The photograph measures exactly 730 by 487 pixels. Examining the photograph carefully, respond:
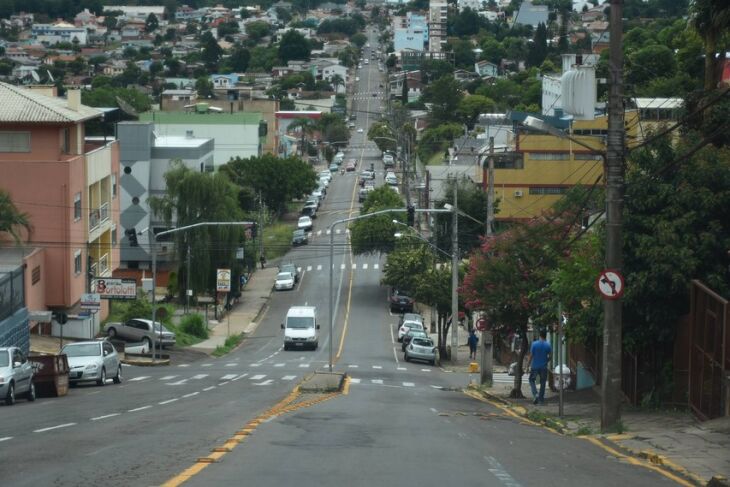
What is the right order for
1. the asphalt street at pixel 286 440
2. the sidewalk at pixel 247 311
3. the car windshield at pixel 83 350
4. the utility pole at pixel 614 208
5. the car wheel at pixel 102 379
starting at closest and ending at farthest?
1. the asphalt street at pixel 286 440
2. the utility pole at pixel 614 208
3. the car wheel at pixel 102 379
4. the car windshield at pixel 83 350
5. the sidewalk at pixel 247 311

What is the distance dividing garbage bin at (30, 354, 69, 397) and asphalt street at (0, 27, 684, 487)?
56cm

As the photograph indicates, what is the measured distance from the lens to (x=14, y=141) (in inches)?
2263

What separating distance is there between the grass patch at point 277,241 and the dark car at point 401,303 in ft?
68.8

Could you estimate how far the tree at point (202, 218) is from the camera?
247 feet

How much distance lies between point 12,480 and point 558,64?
174853 millimetres

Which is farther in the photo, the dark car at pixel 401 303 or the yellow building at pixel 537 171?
the yellow building at pixel 537 171

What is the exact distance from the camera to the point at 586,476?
1503 centimetres

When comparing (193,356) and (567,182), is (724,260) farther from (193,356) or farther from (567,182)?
(567,182)

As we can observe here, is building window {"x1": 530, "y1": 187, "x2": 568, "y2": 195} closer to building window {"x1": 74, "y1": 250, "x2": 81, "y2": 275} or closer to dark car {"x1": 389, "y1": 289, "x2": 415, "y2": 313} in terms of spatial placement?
dark car {"x1": 389, "y1": 289, "x2": 415, "y2": 313}

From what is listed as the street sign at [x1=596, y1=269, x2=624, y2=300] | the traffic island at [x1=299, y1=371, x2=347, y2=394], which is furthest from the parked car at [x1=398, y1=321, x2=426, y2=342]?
the street sign at [x1=596, y1=269, x2=624, y2=300]

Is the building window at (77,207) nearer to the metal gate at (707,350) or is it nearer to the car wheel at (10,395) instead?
the car wheel at (10,395)

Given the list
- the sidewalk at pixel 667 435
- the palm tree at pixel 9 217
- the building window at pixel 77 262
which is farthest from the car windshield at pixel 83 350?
the building window at pixel 77 262

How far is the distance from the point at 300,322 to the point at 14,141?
16297mm

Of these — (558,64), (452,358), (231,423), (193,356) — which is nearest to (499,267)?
(231,423)
